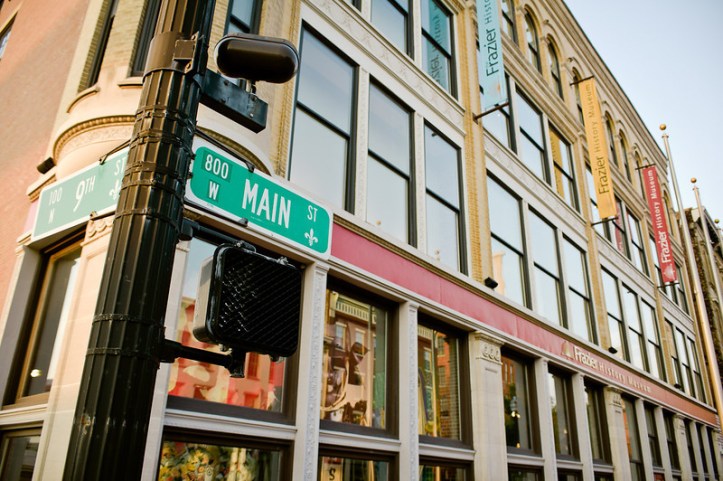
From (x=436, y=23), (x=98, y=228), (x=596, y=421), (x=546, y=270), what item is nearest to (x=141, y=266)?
(x=98, y=228)

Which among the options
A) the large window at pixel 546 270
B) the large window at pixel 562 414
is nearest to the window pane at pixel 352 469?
the large window at pixel 562 414

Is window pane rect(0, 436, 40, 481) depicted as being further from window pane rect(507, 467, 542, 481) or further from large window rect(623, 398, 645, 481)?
large window rect(623, 398, 645, 481)

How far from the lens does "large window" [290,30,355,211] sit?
313 inches

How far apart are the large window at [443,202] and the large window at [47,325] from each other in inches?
Result: 218

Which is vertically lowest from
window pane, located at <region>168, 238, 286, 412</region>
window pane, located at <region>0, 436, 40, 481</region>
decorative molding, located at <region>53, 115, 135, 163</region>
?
window pane, located at <region>0, 436, 40, 481</region>

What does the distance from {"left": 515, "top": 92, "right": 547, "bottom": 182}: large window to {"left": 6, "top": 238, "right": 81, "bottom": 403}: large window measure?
10856 mm

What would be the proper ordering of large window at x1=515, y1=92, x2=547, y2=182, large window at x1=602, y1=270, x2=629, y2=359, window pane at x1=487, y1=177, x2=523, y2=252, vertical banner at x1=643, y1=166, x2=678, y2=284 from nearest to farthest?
1. window pane at x1=487, y1=177, x2=523, y2=252
2. large window at x1=515, y1=92, x2=547, y2=182
3. large window at x1=602, y1=270, x2=629, y2=359
4. vertical banner at x1=643, y1=166, x2=678, y2=284

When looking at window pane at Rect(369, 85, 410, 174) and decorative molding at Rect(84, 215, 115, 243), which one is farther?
window pane at Rect(369, 85, 410, 174)

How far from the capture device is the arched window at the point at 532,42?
16.9 m

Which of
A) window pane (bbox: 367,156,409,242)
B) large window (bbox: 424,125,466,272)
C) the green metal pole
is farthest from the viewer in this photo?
large window (bbox: 424,125,466,272)

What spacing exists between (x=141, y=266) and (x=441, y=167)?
363 inches

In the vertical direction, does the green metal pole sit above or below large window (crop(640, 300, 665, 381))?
below

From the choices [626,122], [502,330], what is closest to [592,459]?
[502,330]

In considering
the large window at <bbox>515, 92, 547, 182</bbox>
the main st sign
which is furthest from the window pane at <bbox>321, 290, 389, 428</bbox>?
the large window at <bbox>515, 92, 547, 182</bbox>
